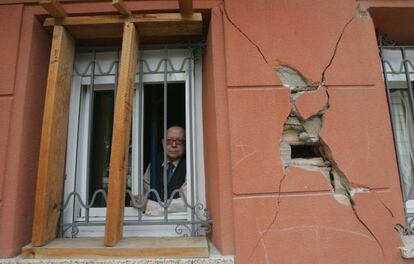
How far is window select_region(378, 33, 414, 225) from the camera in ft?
7.50

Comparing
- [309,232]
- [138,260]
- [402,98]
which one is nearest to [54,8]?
[138,260]

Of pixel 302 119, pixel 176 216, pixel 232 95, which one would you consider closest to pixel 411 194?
pixel 302 119

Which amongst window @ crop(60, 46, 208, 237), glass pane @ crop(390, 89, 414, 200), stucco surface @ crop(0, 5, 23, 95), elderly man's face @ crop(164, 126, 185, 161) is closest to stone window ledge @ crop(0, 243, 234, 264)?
window @ crop(60, 46, 208, 237)

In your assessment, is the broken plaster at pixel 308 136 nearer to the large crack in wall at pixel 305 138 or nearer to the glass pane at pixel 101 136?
the large crack in wall at pixel 305 138

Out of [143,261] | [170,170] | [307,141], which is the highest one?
[307,141]

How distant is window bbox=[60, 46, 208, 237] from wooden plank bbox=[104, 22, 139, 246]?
9.3 inches

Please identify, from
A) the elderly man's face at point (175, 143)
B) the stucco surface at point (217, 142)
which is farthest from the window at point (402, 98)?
the elderly man's face at point (175, 143)

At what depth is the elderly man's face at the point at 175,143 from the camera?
7.34ft

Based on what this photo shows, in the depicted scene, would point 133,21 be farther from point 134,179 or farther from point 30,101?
point 134,179

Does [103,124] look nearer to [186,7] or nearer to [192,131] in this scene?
[192,131]

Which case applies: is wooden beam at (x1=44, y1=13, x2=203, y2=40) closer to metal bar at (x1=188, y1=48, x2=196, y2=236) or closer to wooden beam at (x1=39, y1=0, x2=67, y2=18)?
wooden beam at (x1=39, y1=0, x2=67, y2=18)

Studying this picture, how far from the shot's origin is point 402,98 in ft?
8.13

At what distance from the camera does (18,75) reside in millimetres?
1979

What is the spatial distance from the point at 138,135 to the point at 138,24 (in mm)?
781
